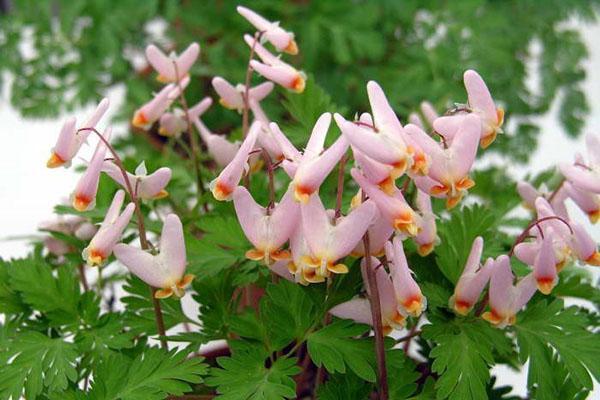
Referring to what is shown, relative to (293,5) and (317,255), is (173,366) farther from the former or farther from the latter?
(293,5)

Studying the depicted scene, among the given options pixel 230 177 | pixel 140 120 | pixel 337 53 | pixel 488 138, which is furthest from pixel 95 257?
pixel 337 53

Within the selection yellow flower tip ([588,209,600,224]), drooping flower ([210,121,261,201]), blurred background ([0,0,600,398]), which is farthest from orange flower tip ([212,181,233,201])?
blurred background ([0,0,600,398])

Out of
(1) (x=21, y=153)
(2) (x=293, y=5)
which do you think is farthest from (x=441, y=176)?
(1) (x=21, y=153)

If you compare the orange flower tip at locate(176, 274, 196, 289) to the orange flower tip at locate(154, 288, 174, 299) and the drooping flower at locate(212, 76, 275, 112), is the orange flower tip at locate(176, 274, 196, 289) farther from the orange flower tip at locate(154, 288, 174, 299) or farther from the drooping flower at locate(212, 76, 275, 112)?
the drooping flower at locate(212, 76, 275, 112)

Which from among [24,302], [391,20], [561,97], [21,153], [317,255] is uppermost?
[317,255]

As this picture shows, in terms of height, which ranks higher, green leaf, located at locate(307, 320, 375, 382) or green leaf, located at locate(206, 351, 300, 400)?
green leaf, located at locate(307, 320, 375, 382)

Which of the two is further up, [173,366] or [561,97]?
[173,366]
